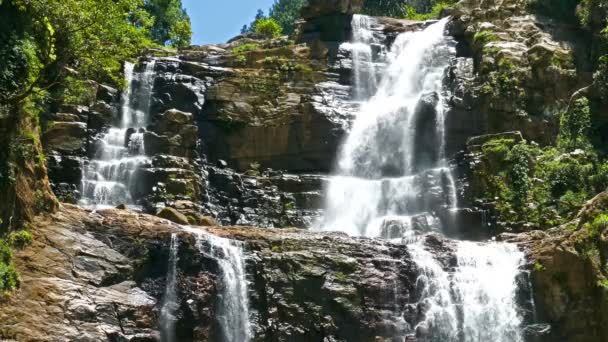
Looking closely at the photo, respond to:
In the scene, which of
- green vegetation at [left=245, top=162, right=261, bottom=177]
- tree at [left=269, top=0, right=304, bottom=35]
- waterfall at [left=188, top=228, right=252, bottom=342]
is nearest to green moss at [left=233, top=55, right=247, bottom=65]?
green vegetation at [left=245, top=162, right=261, bottom=177]

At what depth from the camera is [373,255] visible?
22.1m

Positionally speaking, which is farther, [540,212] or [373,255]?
[540,212]

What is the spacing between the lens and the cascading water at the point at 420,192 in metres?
21.9

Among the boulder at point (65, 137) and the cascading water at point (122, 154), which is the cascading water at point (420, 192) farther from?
the boulder at point (65, 137)

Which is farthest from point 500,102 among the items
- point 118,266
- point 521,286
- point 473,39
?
point 118,266

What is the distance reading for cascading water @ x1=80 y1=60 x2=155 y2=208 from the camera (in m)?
28.6

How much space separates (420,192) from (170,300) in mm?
13114

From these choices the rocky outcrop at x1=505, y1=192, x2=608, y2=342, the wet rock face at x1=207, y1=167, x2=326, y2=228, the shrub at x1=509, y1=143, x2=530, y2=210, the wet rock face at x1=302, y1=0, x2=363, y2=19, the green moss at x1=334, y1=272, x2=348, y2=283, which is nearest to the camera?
the rocky outcrop at x1=505, y1=192, x2=608, y2=342

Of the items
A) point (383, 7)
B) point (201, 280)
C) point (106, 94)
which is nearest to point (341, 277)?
point (201, 280)

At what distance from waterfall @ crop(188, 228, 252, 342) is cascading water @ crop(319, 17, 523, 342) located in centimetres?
483

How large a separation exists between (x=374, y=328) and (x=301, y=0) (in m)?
66.1

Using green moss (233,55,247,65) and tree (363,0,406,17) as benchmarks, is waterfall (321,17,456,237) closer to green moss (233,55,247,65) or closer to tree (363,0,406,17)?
green moss (233,55,247,65)

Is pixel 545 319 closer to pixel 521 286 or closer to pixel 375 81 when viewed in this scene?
pixel 521 286

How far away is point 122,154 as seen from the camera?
30.3 metres
